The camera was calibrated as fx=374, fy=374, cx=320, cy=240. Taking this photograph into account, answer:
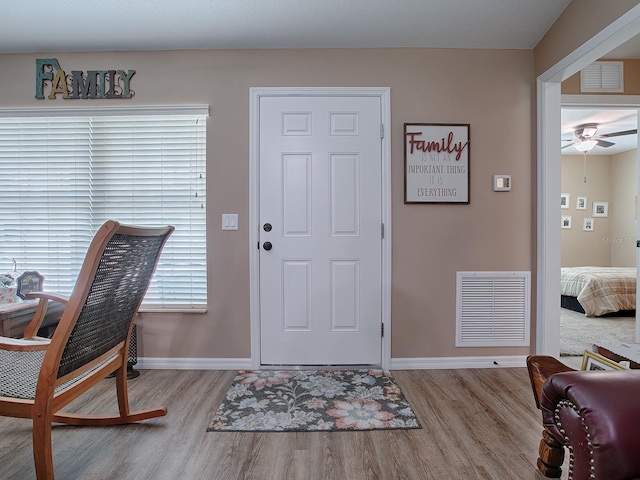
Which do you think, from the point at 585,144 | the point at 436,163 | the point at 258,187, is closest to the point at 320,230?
the point at 258,187

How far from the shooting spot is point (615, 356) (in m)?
1.52

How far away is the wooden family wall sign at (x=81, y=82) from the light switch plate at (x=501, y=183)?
2.76 metres

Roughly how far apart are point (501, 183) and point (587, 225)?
14.1 ft

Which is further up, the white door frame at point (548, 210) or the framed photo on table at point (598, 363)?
the white door frame at point (548, 210)

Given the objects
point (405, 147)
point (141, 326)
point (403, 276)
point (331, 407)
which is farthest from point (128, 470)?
point (405, 147)

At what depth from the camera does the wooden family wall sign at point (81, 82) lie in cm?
276

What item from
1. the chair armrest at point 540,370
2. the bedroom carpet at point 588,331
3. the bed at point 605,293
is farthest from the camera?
the bed at point 605,293

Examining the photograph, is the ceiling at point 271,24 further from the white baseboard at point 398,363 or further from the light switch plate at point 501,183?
the white baseboard at point 398,363

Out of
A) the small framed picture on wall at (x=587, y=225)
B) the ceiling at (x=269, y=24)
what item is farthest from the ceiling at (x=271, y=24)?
the small framed picture on wall at (x=587, y=225)

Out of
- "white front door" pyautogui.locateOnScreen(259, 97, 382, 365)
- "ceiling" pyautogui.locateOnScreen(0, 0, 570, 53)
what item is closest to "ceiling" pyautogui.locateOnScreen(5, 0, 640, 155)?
"ceiling" pyautogui.locateOnScreen(0, 0, 570, 53)

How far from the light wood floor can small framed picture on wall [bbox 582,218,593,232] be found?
482 centimetres

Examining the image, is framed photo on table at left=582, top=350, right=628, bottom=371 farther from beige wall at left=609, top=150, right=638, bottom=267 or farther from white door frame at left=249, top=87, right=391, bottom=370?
beige wall at left=609, top=150, right=638, bottom=267

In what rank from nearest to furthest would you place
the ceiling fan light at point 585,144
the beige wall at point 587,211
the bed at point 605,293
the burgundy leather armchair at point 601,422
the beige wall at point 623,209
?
the burgundy leather armchair at point 601,422, the bed at point 605,293, the ceiling fan light at point 585,144, the beige wall at point 623,209, the beige wall at point 587,211

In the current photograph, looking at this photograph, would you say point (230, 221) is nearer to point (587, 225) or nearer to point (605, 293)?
point (605, 293)
